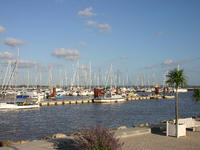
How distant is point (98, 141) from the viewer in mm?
9711

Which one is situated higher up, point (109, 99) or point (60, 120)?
point (109, 99)

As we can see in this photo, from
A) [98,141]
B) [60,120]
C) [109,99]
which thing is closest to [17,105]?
[60,120]


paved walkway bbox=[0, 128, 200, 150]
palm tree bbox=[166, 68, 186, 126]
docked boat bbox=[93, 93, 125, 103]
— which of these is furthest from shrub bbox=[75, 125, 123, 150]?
docked boat bbox=[93, 93, 125, 103]

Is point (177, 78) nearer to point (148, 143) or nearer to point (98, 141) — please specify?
point (148, 143)

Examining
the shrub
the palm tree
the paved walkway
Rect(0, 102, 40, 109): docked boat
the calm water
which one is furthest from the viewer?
Rect(0, 102, 40, 109): docked boat

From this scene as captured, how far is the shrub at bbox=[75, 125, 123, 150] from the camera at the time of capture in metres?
9.59

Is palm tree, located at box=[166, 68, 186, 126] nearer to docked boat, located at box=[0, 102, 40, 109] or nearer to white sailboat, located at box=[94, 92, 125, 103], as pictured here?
docked boat, located at box=[0, 102, 40, 109]

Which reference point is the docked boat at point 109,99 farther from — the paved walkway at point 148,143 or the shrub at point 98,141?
the shrub at point 98,141

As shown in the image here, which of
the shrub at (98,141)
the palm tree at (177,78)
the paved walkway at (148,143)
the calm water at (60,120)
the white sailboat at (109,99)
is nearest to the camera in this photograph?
the shrub at (98,141)

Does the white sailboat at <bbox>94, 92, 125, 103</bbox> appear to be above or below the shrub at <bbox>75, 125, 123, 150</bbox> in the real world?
below

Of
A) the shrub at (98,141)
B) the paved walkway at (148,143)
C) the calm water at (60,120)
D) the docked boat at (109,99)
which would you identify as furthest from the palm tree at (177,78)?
the docked boat at (109,99)

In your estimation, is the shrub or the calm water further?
the calm water

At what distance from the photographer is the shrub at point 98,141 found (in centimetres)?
959

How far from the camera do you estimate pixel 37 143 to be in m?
12.2
